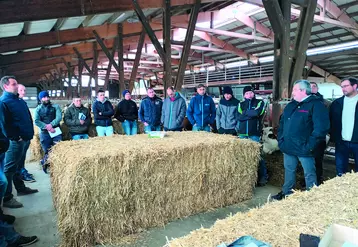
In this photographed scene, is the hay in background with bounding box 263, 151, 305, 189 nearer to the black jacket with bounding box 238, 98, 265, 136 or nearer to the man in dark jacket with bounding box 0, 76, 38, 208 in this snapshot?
the black jacket with bounding box 238, 98, 265, 136

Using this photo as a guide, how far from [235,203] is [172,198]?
0.99 m

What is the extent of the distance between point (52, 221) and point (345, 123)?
11.6 feet

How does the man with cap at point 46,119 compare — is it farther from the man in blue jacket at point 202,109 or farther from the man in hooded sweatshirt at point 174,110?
the man in blue jacket at point 202,109

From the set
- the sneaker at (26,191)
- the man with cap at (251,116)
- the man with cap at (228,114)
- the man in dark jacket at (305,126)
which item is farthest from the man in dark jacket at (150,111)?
the man in dark jacket at (305,126)

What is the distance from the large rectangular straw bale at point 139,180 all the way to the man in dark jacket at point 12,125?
683 mm

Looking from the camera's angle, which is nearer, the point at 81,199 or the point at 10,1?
the point at 81,199

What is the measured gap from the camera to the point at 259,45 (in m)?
12.2

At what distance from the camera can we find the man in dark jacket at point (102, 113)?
5312 mm

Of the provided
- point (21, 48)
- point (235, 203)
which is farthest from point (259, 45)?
point (235, 203)

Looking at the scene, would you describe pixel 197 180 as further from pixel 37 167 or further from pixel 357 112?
pixel 37 167

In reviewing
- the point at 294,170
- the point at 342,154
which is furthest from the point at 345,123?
the point at 294,170

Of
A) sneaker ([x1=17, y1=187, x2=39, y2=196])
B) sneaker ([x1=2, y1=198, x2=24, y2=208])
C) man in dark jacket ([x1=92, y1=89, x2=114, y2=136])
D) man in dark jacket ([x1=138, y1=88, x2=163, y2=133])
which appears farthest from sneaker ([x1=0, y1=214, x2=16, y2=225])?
man in dark jacket ([x1=138, y1=88, x2=163, y2=133])

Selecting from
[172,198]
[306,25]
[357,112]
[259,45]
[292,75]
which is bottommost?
[172,198]

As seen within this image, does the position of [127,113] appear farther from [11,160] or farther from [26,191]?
[11,160]
